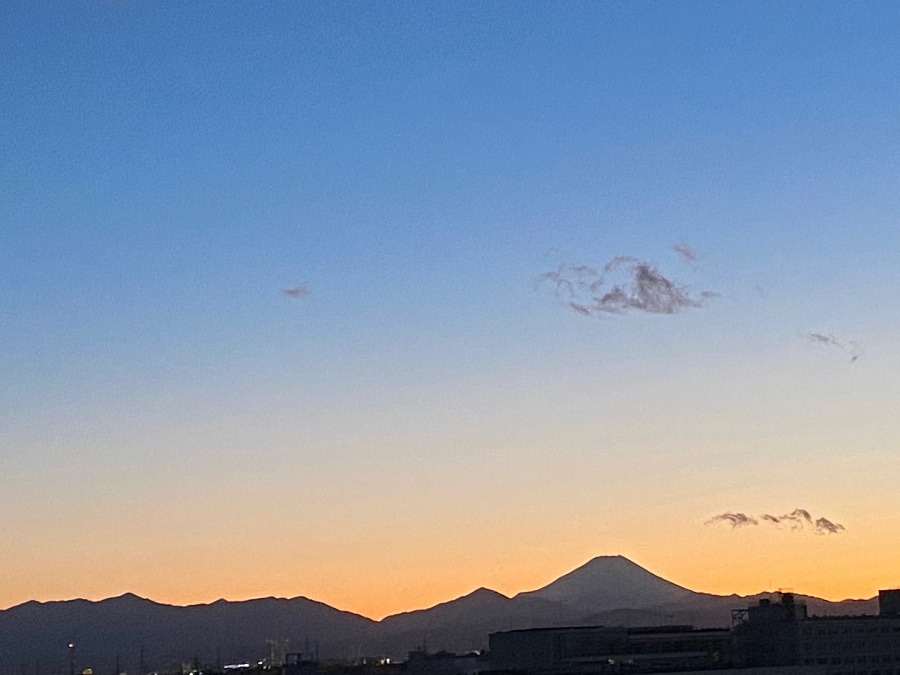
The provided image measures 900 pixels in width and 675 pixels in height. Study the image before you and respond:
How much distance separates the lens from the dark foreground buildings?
166375 mm

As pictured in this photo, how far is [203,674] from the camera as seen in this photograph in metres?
192

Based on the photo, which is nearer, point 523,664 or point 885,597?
point 523,664

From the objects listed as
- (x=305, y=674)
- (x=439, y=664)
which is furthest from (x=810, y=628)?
(x=305, y=674)

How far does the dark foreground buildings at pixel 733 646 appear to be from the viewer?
16638 cm

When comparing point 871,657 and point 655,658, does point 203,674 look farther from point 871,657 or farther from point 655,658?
point 871,657

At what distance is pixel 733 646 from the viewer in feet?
570

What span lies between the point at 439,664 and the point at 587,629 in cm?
1709

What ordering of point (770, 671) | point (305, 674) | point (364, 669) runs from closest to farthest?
point (770, 671), point (305, 674), point (364, 669)

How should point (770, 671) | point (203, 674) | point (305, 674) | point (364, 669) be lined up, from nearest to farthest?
point (770, 671) < point (305, 674) < point (364, 669) < point (203, 674)

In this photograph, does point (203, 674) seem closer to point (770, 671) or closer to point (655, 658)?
point (655, 658)

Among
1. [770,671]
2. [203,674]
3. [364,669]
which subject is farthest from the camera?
[203,674]

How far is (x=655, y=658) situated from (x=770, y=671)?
1968 cm

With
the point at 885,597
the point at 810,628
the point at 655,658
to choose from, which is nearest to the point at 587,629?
the point at 655,658

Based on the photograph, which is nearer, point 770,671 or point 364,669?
point 770,671
